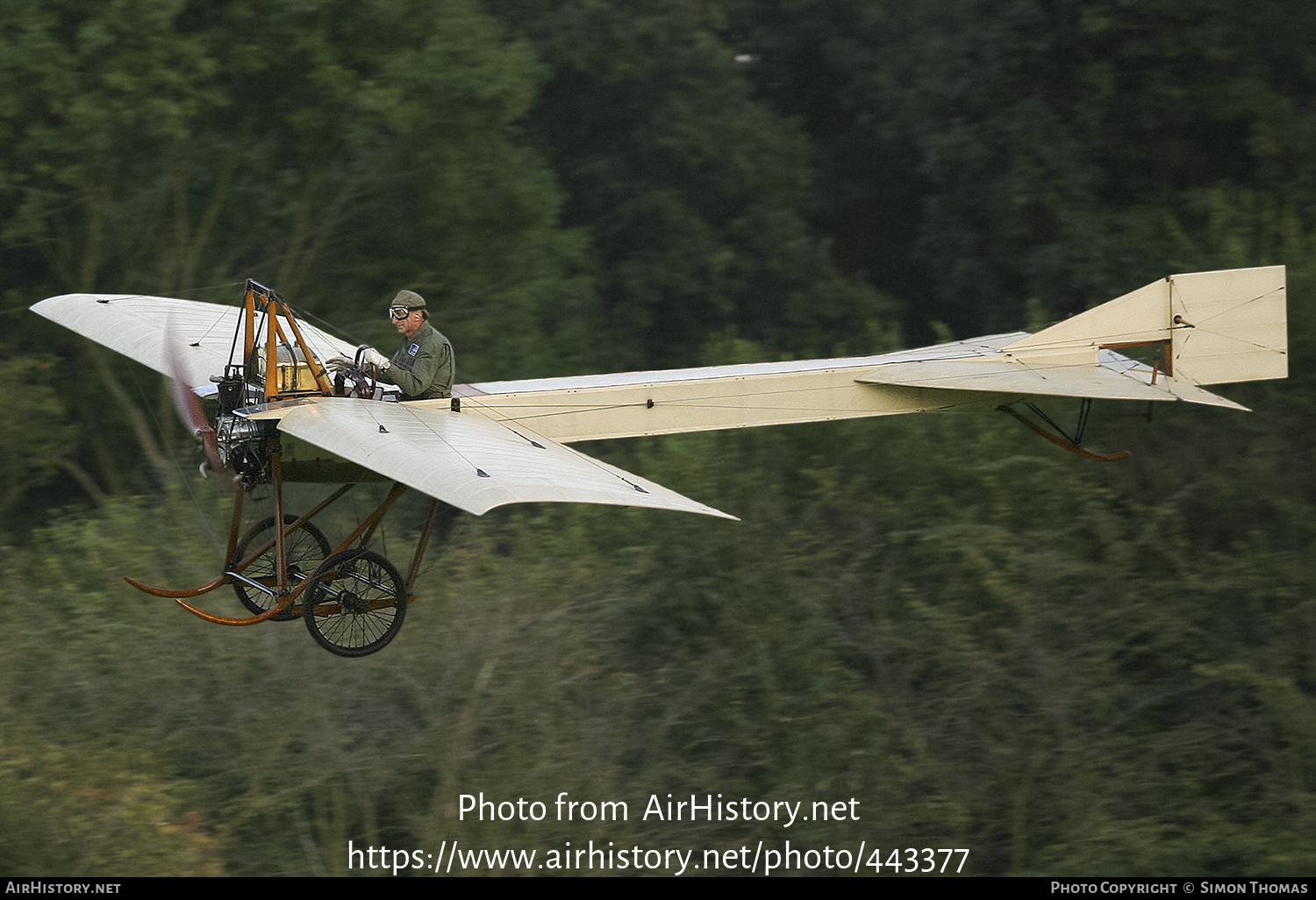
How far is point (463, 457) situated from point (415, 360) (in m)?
1.86

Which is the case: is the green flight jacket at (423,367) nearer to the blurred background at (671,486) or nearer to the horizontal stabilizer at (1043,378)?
the blurred background at (671,486)

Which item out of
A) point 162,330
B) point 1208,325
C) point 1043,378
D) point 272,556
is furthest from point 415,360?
point 1208,325

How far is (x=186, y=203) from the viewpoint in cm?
2730

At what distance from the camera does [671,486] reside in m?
21.8

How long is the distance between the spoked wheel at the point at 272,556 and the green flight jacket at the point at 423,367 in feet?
4.95

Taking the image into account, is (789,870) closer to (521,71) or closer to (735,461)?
(735,461)

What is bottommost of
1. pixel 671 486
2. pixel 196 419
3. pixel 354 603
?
pixel 354 603

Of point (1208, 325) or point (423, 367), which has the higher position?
point (1208, 325)

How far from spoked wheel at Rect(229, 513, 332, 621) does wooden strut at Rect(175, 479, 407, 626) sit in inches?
19.7

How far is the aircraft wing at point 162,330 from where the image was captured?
12.6m

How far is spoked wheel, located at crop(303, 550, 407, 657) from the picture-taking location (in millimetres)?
11031

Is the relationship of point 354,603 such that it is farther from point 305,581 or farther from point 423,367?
point 423,367

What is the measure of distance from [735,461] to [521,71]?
10.0 meters

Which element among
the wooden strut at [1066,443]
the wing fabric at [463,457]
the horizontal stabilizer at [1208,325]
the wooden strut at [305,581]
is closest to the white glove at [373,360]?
the wing fabric at [463,457]
